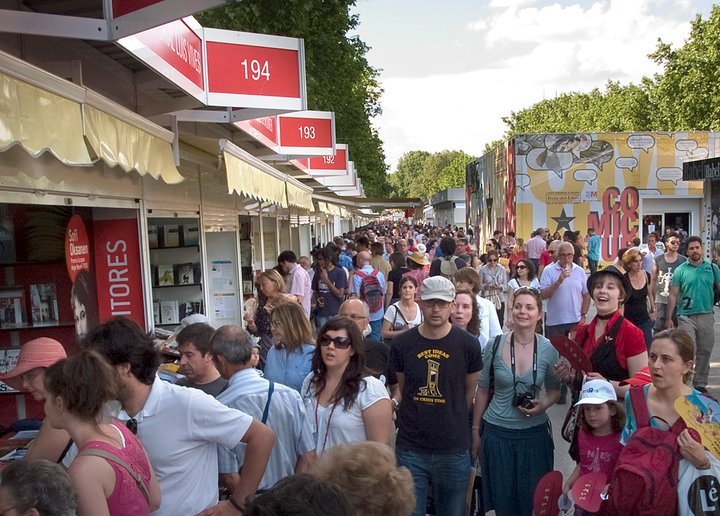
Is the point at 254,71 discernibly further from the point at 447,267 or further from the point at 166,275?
the point at 447,267

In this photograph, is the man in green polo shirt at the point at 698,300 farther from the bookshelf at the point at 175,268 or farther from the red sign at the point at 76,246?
the red sign at the point at 76,246

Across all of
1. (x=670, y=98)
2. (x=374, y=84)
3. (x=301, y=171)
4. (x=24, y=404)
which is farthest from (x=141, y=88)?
(x=670, y=98)

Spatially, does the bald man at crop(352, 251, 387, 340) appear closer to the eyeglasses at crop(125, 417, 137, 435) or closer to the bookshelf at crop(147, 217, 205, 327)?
the bookshelf at crop(147, 217, 205, 327)

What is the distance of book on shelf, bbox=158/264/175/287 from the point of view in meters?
8.72

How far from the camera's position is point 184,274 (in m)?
9.03

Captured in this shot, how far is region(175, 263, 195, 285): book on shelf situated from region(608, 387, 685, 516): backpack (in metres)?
6.76

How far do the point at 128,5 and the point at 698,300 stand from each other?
6654 mm

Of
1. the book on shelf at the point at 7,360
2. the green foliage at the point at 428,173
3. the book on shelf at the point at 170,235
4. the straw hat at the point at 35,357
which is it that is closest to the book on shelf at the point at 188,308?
the book on shelf at the point at 170,235

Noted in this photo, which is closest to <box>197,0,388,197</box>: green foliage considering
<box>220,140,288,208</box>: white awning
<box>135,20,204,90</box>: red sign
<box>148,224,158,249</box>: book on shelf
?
<box>135,20,204,90</box>: red sign

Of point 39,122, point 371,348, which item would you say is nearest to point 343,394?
point 371,348

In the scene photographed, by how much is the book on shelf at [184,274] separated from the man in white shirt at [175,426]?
599 cm

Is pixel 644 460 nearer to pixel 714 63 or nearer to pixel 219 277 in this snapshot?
pixel 219 277

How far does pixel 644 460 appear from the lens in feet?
10.5

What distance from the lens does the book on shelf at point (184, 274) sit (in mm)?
8969
